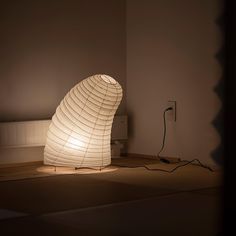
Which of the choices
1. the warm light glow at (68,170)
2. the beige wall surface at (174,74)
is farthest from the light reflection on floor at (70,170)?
the beige wall surface at (174,74)

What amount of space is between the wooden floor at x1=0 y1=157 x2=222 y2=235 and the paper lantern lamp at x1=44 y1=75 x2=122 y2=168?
0.09 meters

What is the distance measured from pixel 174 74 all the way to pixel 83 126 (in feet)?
2.50

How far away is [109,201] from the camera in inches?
77.3

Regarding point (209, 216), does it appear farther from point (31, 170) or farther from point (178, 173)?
point (31, 170)

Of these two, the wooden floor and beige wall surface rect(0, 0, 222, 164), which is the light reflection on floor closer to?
the wooden floor

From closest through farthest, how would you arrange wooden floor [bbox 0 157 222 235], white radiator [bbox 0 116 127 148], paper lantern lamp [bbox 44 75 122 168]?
1. wooden floor [bbox 0 157 222 235]
2. paper lantern lamp [bbox 44 75 122 168]
3. white radiator [bbox 0 116 127 148]

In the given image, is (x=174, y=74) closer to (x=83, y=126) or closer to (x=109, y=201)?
(x=83, y=126)

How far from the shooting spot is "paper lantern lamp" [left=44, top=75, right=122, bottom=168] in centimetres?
270
